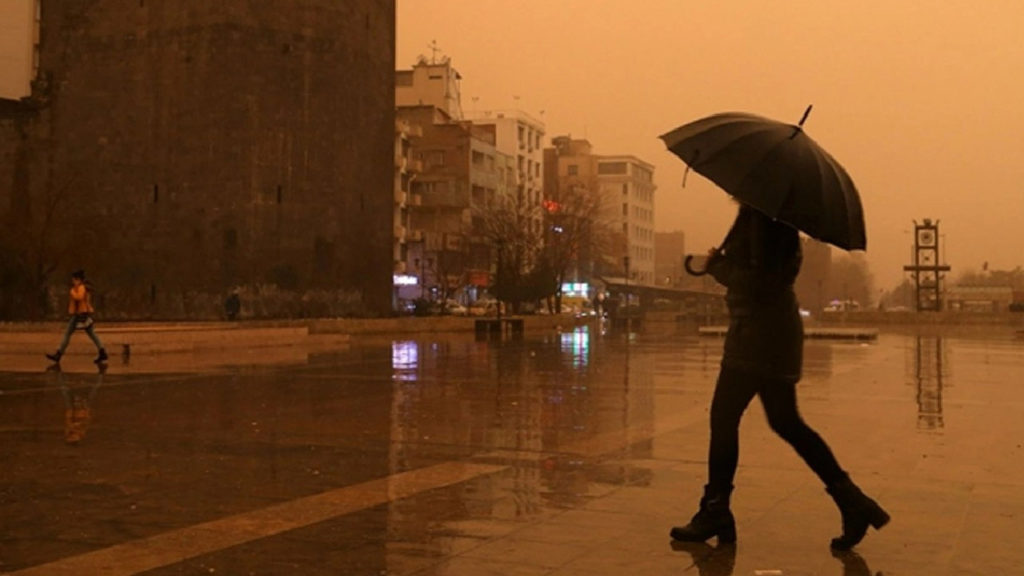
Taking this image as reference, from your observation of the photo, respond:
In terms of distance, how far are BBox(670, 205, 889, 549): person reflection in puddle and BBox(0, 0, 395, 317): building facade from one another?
1422 inches

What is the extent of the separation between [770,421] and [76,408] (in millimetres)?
7894

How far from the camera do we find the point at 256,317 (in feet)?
132

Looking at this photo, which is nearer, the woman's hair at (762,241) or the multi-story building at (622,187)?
the woman's hair at (762,241)

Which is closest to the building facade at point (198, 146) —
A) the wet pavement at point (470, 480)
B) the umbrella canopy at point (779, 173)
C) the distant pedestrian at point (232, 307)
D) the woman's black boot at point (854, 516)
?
the distant pedestrian at point (232, 307)

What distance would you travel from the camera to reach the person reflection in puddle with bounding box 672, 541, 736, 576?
15.7ft

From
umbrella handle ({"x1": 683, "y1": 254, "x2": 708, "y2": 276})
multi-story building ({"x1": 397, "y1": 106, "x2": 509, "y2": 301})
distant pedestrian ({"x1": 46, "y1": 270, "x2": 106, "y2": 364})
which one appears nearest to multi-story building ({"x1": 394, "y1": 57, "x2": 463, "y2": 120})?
multi-story building ({"x1": 397, "y1": 106, "x2": 509, "y2": 301})

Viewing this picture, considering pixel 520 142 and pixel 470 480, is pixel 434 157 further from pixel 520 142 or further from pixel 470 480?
pixel 470 480

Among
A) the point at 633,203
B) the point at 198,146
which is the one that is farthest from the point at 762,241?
the point at 633,203

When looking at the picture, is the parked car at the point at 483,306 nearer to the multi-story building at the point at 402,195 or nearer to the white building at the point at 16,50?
the multi-story building at the point at 402,195

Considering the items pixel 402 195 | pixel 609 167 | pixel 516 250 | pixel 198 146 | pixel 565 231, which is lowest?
pixel 516 250

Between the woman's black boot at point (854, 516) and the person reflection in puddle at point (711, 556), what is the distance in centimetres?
51

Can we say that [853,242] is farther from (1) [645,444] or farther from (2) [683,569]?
(1) [645,444]

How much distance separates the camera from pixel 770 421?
5.54 metres

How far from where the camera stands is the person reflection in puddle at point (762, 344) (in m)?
5.44
